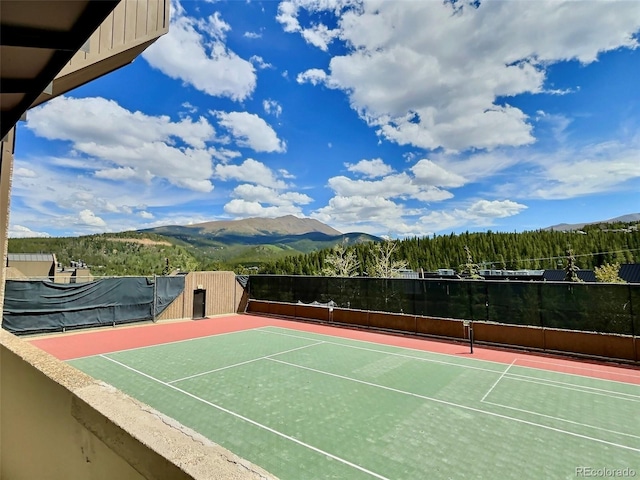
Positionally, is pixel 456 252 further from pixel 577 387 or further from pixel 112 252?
pixel 112 252

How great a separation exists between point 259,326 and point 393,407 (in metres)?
12.1

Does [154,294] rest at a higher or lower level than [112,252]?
lower

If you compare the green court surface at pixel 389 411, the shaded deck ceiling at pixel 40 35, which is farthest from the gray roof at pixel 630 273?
the shaded deck ceiling at pixel 40 35

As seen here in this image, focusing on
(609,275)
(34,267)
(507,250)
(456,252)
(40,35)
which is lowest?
(609,275)

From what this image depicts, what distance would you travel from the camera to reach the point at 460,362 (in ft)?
37.6

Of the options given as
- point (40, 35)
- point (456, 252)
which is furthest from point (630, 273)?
point (40, 35)

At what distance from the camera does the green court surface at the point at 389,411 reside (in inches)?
211

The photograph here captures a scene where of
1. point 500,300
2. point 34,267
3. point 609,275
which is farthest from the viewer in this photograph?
point 34,267

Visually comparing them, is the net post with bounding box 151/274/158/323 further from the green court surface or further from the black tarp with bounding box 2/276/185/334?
the green court surface

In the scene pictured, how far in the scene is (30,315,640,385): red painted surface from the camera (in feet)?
35.9

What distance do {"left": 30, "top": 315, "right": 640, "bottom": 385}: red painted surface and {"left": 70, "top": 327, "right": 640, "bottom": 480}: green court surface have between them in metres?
0.90

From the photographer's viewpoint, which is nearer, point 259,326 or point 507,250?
point 259,326

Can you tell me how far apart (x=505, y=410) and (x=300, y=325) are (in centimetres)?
1246

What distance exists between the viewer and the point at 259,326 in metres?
18.6
